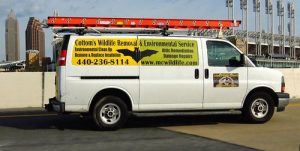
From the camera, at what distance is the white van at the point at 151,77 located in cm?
989

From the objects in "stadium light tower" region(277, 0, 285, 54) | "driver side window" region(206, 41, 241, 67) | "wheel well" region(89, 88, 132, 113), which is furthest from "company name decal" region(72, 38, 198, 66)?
"stadium light tower" region(277, 0, 285, 54)

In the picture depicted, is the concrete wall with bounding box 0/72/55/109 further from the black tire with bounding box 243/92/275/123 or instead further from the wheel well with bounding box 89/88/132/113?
the black tire with bounding box 243/92/275/123

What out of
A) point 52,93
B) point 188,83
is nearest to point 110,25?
point 188,83

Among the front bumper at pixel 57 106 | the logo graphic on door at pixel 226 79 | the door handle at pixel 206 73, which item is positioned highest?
the door handle at pixel 206 73

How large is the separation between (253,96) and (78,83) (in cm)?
388

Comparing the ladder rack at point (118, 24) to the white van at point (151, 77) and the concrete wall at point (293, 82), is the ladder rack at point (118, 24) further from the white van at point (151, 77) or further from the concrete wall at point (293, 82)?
the concrete wall at point (293, 82)

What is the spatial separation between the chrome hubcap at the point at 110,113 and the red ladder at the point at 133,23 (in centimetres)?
181

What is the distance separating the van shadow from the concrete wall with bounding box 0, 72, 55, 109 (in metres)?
3.47

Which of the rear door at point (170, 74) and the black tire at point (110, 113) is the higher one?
the rear door at point (170, 74)

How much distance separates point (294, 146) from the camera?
8.23 metres

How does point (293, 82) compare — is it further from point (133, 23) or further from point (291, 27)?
→ point (291, 27)

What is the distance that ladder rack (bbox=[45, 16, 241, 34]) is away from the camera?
10.5 metres

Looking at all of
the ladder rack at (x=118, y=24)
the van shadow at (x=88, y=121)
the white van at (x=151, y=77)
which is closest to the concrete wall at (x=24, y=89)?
the van shadow at (x=88, y=121)

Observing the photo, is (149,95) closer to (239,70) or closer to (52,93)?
(239,70)
